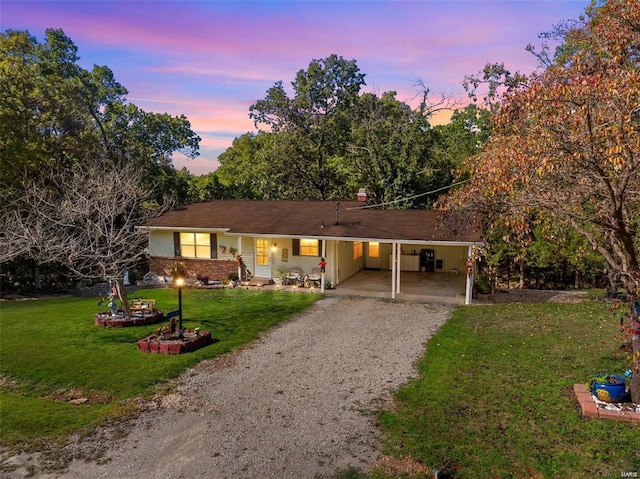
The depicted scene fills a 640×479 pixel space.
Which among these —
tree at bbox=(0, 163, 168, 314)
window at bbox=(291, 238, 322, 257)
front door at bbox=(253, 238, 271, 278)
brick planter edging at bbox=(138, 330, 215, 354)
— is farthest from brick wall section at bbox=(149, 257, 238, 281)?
brick planter edging at bbox=(138, 330, 215, 354)

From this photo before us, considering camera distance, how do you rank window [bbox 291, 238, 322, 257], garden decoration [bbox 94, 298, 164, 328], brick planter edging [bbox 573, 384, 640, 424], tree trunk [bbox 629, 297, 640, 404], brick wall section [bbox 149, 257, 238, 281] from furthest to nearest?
brick wall section [bbox 149, 257, 238, 281] → window [bbox 291, 238, 322, 257] → garden decoration [bbox 94, 298, 164, 328] → tree trunk [bbox 629, 297, 640, 404] → brick planter edging [bbox 573, 384, 640, 424]

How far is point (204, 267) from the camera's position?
21.0m

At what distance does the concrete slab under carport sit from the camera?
17156mm

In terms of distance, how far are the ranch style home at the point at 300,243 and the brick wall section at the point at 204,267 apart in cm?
5

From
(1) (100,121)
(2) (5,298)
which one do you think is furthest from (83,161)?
(2) (5,298)

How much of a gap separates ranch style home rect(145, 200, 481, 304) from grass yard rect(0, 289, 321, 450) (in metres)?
2.95

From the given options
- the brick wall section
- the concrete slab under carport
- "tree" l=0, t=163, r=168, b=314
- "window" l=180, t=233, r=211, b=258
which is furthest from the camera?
"window" l=180, t=233, r=211, b=258

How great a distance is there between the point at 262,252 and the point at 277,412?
43.4ft

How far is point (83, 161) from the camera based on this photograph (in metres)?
23.4

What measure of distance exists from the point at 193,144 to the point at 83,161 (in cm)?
991

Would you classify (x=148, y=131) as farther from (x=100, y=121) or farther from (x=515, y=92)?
(x=515, y=92)

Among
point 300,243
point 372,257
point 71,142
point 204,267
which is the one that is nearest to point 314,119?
point 372,257

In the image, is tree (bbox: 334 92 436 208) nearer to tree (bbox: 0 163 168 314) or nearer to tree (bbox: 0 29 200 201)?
tree (bbox: 0 29 200 201)

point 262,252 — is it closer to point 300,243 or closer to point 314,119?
point 300,243
